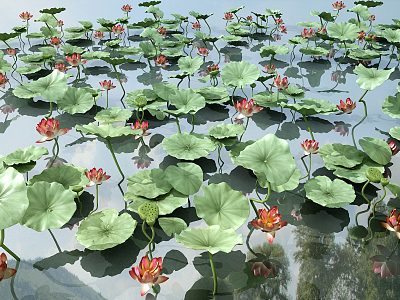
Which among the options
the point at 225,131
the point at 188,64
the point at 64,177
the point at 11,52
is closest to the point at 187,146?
the point at 225,131

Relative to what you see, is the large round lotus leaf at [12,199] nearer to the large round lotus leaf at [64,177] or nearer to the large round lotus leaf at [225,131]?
the large round lotus leaf at [64,177]

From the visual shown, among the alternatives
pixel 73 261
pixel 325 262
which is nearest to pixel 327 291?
pixel 325 262

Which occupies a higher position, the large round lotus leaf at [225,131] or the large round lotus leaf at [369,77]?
the large round lotus leaf at [369,77]

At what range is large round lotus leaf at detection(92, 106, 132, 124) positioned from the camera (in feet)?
8.15

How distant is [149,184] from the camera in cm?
178

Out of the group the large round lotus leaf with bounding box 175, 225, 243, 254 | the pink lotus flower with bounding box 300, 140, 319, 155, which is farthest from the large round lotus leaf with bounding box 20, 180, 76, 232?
the pink lotus flower with bounding box 300, 140, 319, 155

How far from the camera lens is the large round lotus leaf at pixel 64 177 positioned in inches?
70.5

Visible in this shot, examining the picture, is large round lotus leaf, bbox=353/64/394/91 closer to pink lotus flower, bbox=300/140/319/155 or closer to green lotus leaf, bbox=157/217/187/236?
pink lotus flower, bbox=300/140/319/155

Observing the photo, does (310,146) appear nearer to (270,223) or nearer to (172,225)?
(270,223)

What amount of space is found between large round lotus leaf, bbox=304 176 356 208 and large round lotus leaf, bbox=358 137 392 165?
1.28ft

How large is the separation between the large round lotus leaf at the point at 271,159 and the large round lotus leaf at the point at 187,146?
59cm

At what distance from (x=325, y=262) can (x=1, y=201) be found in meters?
1.49

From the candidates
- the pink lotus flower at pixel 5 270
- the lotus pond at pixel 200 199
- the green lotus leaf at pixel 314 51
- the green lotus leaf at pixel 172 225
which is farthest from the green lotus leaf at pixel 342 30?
the pink lotus flower at pixel 5 270

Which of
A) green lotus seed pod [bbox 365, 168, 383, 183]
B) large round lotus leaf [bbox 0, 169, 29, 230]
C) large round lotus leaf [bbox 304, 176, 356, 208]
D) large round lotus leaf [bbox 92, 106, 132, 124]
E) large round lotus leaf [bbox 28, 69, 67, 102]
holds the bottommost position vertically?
large round lotus leaf [bbox 304, 176, 356, 208]
